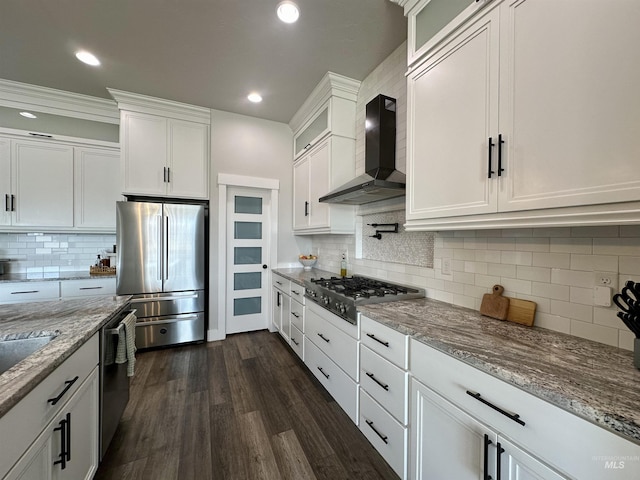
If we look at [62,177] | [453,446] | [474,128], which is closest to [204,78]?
[62,177]

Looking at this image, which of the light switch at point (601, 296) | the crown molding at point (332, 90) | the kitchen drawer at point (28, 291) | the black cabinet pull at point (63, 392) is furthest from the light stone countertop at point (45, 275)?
the light switch at point (601, 296)

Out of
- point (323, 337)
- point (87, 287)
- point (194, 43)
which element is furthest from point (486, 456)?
point (87, 287)

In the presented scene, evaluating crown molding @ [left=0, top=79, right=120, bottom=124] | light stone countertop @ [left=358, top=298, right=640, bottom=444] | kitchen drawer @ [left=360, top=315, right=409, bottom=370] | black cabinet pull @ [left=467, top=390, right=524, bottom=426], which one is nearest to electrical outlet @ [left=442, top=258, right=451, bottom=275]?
light stone countertop @ [left=358, top=298, right=640, bottom=444]

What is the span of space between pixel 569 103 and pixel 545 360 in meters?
0.97

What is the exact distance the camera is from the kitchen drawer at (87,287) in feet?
9.81

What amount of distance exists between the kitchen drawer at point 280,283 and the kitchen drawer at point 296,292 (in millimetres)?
76

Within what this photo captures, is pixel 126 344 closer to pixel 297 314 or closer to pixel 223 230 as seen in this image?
pixel 297 314

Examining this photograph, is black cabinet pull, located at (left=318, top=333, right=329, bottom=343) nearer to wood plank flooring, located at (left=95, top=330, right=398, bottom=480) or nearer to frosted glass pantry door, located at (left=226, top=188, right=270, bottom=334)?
wood plank flooring, located at (left=95, top=330, right=398, bottom=480)

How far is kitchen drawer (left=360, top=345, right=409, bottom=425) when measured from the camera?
4.52ft

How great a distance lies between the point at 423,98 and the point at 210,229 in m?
2.95

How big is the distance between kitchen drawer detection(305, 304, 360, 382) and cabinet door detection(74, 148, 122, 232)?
117 inches

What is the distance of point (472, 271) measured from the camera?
1.71m

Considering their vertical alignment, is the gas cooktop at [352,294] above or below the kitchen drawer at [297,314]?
above

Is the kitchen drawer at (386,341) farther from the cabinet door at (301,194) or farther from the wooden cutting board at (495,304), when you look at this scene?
the cabinet door at (301,194)
